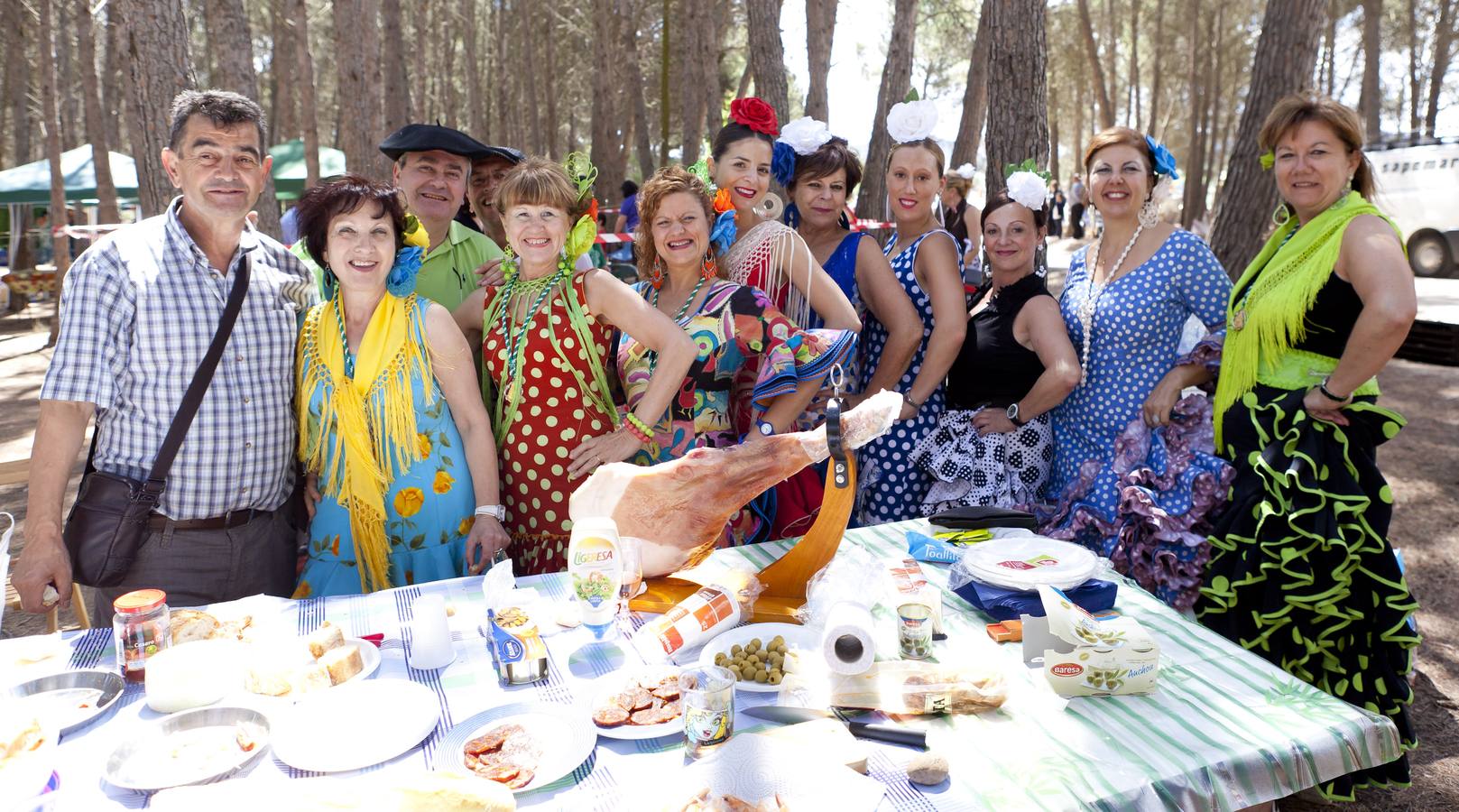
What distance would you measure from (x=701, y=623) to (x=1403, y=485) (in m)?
5.84

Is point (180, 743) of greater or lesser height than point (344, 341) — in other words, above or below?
below

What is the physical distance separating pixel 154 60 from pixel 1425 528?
23.9 feet

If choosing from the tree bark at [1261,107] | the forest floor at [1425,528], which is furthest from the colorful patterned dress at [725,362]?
the tree bark at [1261,107]

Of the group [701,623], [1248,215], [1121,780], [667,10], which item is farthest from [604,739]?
[667,10]

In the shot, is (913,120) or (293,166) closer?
(913,120)

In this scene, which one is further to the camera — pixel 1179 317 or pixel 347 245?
pixel 1179 317

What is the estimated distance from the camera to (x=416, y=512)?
2.70 meters

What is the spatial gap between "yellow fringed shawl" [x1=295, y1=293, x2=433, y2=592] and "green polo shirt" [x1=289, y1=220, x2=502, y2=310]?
953mm

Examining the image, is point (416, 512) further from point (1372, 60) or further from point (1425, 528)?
point (1372, 60)

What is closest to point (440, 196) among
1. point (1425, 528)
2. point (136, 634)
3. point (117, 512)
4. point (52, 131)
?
point (117, 512)

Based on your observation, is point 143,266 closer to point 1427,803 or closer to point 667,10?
point 1427,803

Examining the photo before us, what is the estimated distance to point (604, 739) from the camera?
1662 mm

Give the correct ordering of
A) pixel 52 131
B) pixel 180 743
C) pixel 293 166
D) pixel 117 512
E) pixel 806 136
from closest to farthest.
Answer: pixel 180 743 < pixel 117 512 < pixel 806 136 < pixel 52 131 < pixel 293 166

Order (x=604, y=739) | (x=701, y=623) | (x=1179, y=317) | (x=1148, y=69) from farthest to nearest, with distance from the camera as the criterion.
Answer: (x=1148, y=69), (x=1179, y=317), (x=701, y=623), (x=604, y=739)
